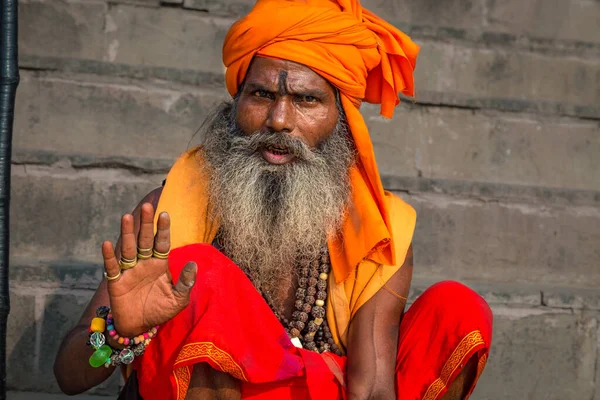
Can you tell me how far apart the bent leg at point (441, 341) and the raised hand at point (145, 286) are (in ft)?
3.11

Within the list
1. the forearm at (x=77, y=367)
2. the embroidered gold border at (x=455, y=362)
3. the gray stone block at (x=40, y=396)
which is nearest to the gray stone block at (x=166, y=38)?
the gray stone block at (x=40, y=396)

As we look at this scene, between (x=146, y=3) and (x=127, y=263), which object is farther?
(x=146, y=3)

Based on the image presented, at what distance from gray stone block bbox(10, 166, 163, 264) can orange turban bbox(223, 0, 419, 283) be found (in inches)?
49.6

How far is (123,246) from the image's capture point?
2621mm

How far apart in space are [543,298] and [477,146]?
0.89m

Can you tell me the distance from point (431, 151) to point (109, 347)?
263cm

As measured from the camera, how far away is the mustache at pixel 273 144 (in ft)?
11.0

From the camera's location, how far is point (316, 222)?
3.44m

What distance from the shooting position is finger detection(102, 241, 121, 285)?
2564 millimetres

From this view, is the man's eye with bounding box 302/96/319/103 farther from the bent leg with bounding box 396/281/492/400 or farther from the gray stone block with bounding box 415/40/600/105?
the gray stone block with bounding box 415/40/600/105

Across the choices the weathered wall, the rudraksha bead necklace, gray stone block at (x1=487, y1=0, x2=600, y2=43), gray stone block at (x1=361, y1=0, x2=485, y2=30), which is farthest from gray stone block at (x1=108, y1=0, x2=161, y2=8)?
the rudraksha bead necklace

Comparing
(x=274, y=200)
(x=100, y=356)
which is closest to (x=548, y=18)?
(x=274, y=200)

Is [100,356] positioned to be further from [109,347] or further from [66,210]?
[66,210]

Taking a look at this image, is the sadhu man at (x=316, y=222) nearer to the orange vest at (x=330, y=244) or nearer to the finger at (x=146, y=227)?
the orange vest at (x=330, y=244)
